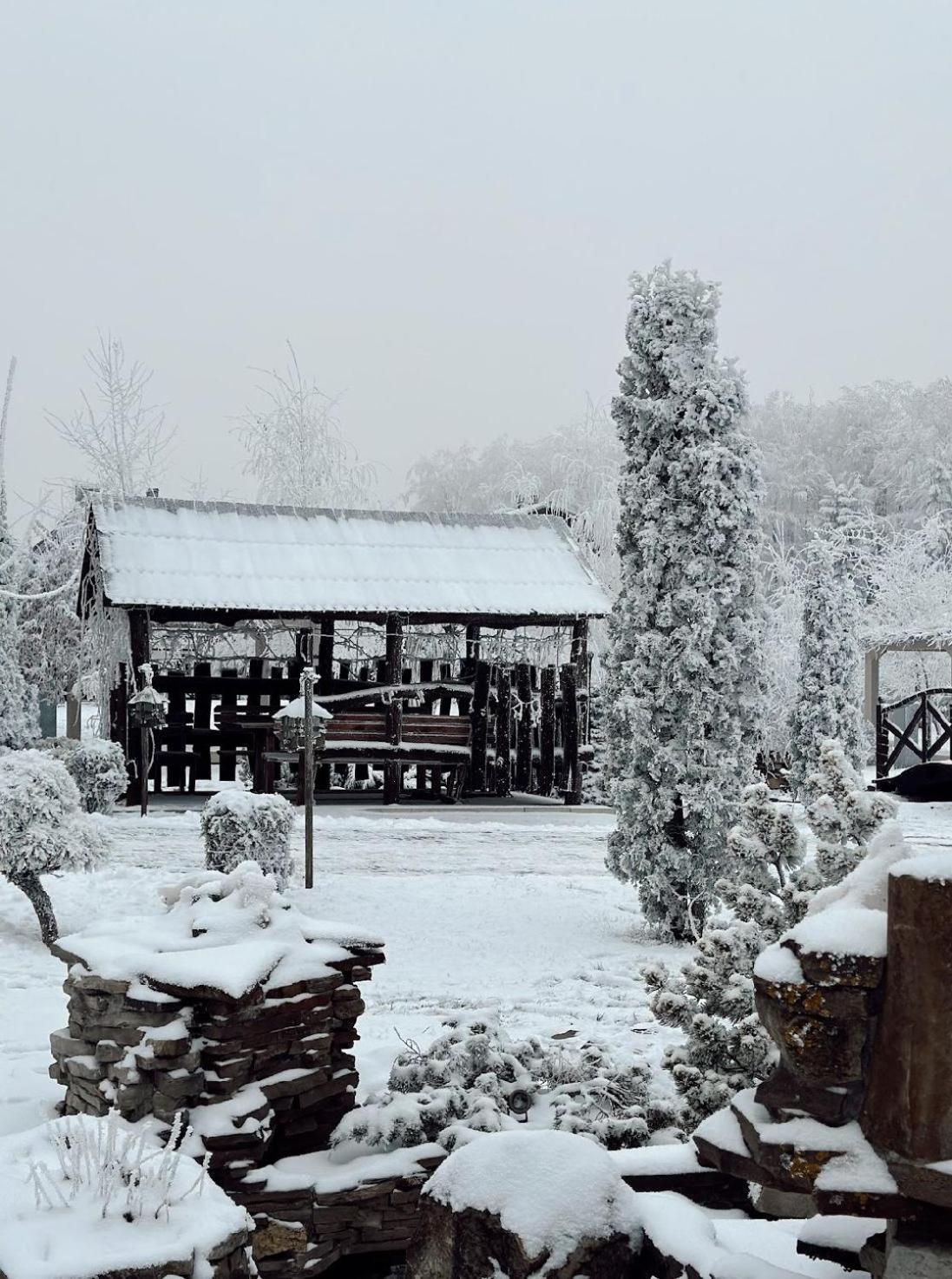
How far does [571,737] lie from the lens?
22.3m

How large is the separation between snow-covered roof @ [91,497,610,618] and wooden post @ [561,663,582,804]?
128cm

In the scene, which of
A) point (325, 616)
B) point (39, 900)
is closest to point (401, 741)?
point (325, 616)

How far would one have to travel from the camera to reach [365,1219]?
6.16 metres

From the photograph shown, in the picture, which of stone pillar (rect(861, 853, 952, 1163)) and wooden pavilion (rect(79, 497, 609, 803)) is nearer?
stone pillar (rect(861, 853, 952, 1163))

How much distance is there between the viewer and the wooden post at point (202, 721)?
22.5 metres

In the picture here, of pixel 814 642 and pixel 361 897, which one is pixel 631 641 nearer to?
pixel 361 897

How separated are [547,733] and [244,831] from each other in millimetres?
12042

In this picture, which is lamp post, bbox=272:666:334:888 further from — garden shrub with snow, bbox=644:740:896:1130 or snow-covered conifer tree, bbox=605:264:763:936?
garden shrub with snow, bbox=644:740:896:1130

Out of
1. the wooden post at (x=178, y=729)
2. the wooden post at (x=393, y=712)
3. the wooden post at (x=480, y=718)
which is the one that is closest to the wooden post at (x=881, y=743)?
the wooden post at (x=480, y=718)

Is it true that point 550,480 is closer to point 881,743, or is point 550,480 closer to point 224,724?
point 881,743

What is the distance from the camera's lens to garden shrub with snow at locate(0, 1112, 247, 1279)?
3689 mm

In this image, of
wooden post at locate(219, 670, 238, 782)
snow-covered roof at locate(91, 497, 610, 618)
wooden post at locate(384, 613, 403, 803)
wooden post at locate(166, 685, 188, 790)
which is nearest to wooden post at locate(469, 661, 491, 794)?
snow-covered roof at locate(91, 497, 610, 618)

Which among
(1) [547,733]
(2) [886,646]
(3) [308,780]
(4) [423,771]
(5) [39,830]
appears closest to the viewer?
(5) [39,830]

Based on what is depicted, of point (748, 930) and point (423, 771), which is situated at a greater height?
point (748, 930)
